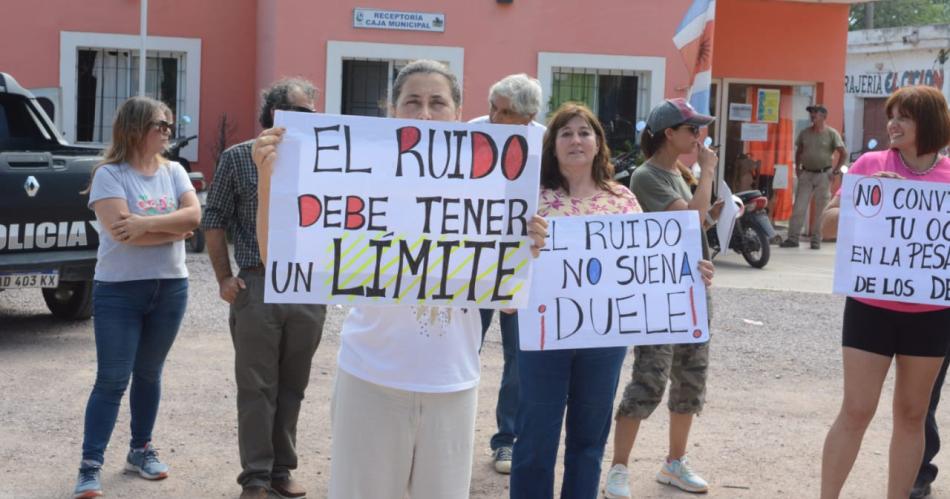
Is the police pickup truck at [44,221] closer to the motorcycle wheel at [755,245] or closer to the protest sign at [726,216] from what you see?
the protest sign at [726,216]

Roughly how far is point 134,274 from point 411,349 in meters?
2.47

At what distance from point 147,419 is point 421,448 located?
2.69 meters

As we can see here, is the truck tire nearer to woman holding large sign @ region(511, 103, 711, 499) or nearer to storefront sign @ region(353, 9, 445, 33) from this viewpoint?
woman holding large sign @ region(511, 103, 711, 499)

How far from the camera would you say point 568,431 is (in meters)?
4.87

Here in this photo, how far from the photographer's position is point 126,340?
5.66 metres

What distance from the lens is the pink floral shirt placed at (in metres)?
4.90

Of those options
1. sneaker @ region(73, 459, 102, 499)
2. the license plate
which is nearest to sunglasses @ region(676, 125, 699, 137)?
sneaker @ region(73, 459, 102, 499)

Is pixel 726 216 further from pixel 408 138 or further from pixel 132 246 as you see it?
pixel 132 246

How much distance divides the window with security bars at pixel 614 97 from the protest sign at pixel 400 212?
1315 centimetres

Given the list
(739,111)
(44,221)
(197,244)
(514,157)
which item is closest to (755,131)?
(739,111)

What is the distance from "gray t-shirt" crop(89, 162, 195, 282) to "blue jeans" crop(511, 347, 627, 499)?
187cm

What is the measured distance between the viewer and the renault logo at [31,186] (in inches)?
337

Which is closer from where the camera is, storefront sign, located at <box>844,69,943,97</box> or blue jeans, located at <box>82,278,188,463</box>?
blue jeans, located at <box>82,278,188,463</box>

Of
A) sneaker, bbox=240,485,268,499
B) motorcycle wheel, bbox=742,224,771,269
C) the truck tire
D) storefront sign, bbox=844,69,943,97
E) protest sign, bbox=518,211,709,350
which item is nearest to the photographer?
protest sign, bbox=518,211,709,350
